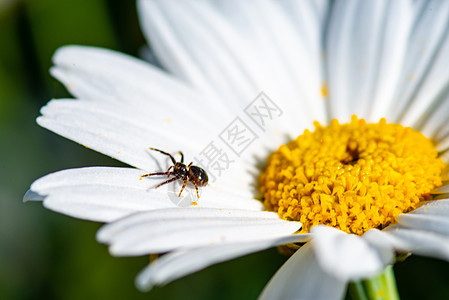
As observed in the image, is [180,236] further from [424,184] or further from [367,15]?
[367,15]

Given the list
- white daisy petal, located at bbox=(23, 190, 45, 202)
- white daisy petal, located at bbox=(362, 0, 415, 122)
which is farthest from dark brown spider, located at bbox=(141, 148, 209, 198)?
white daisy petal, located at bbox=(362, 0, 415, 122)

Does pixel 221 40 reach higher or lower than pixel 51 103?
higher

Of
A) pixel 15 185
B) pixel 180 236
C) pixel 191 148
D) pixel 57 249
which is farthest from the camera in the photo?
pixel 15 185

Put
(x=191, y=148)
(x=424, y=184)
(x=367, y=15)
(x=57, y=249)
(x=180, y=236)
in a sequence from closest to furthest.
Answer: (x=180, y=236)
(x=424, y=184)
(x=191, y=148)
(x=367, y=15)
(x=57, y=249)

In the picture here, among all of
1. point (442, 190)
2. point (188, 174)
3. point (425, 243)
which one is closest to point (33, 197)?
point (188, 174)

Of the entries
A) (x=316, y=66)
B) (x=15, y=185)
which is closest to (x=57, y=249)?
(x=15, y=185)

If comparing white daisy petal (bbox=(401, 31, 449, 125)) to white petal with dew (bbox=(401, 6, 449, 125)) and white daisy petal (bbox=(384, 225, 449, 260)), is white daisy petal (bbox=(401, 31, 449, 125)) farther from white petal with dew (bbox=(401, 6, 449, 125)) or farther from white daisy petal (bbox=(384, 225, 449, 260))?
white daisy petal (bbox=(384, 225, 449, 260))

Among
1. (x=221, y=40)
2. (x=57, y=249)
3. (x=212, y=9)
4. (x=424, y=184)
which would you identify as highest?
(x=212, y=9)

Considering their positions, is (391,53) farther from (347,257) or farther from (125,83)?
(347,257)
